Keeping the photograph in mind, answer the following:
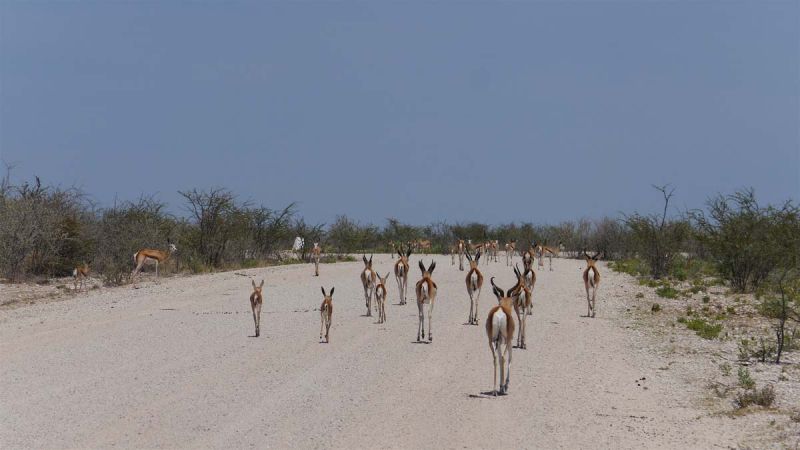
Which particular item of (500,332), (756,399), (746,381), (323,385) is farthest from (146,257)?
(756,399)

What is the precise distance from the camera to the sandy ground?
9.37 m

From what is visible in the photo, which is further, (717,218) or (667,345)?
(717,218)

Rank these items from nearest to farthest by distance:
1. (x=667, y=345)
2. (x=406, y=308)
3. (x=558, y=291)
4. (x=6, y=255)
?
(x=667, y=345) < (x=406, y=308) < (x=558, y=291) < (x=6, y=255)

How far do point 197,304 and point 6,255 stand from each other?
1078cm

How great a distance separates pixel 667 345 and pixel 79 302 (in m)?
15.3

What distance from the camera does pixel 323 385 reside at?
12.0 metres

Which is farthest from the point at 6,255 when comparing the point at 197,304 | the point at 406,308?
the point at 406,308

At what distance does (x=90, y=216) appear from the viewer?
119ft

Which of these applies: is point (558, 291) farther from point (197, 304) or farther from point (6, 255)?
point (6, 255)

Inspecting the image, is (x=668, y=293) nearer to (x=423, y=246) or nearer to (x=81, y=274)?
(x=81, y=274)

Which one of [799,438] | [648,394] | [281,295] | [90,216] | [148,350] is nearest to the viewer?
[799,438]

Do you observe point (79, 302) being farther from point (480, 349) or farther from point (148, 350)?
point (480, 349)

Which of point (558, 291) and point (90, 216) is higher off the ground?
point (90, 216)

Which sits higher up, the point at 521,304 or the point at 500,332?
the point at 521,304
